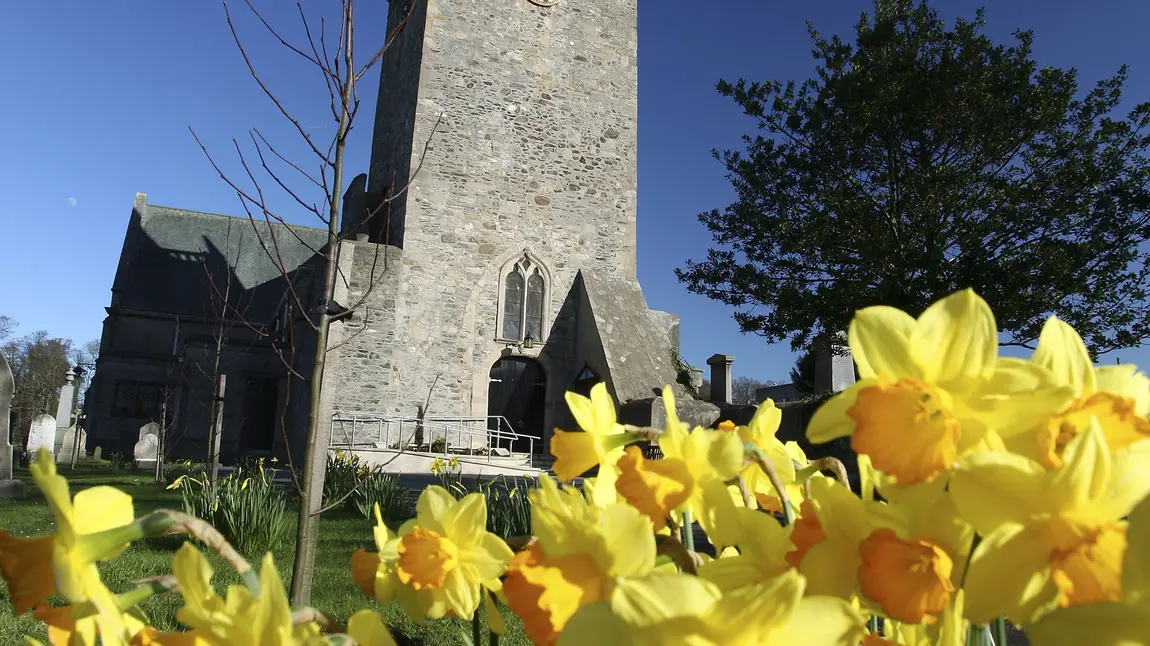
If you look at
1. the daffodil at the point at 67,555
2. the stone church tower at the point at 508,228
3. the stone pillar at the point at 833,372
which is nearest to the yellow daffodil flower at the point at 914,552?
the daffodil at the point at 67,555

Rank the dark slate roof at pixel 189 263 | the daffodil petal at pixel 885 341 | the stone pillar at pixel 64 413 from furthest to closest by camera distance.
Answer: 1. the dark slate roof at pixel 189 263
2. the stone pillar at pixel 64 413
3. the daffodil petal at pixel 885 341

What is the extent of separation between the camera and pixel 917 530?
575mm

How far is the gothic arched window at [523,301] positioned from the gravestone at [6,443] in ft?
27.4

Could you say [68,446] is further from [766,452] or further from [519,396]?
[766,452]

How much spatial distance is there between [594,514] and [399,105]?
667 inches

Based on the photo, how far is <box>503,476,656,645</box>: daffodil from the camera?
614 millimetres

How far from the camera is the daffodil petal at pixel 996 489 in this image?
50 cm

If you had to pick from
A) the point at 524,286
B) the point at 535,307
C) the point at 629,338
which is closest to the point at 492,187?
the point at 524,286

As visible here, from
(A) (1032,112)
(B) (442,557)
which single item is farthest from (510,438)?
(B) (442,557)

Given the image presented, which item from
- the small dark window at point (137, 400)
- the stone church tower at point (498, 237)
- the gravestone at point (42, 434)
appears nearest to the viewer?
the stone church tower at point (498, 237)

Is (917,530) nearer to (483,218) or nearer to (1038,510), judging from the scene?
(1038,510)

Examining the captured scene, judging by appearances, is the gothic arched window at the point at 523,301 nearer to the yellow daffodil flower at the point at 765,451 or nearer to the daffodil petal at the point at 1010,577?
the yellow daffodil flower at the point at 765,451

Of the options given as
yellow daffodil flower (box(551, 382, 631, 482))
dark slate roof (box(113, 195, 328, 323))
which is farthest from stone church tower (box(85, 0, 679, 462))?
yellow daffodil flower (box(551, 382, 631, 482))

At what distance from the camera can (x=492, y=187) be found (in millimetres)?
15289
